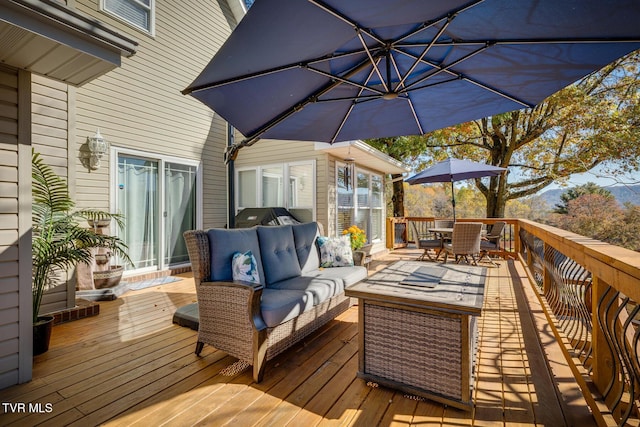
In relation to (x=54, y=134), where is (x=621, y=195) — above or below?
below

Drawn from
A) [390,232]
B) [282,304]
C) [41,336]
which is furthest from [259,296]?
[390,232]

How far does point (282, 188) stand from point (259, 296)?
436cm

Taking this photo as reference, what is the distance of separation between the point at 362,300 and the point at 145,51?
5952 millimetres

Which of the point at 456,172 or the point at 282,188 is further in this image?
the point at 282,188

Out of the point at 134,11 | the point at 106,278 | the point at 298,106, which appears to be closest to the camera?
the point at 298,106

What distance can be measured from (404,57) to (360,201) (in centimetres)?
527

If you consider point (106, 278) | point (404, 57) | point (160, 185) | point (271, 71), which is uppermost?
point (404, 57)

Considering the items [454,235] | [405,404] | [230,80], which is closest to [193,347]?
[405,404]

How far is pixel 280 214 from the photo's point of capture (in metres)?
6.04

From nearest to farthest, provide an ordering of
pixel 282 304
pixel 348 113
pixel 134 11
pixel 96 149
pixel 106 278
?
1. pixel 282 304
2. pixel 348 113
3. pixel 106 278
4. pixel 96 149
5. pixel 134 11

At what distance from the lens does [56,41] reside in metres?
2.01

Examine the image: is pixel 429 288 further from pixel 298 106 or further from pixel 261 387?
pixel 298 106

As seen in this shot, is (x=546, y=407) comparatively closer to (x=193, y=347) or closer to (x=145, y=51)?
(x=193, y=347)

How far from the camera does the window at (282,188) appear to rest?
6.32m
